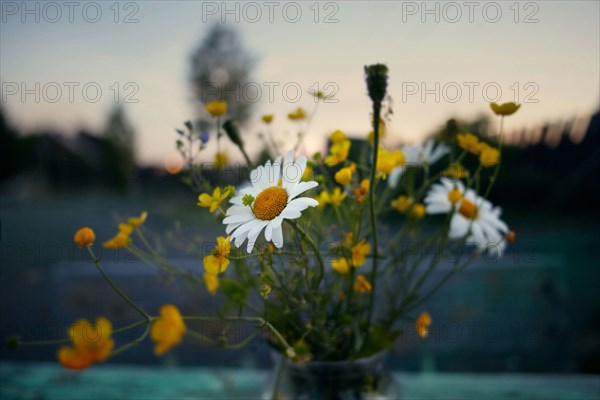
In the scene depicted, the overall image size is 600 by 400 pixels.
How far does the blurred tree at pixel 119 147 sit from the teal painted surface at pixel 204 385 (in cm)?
807

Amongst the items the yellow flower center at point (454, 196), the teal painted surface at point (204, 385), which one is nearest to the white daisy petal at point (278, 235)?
the yellow flower center at point (454, 196)

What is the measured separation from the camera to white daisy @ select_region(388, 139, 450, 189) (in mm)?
508

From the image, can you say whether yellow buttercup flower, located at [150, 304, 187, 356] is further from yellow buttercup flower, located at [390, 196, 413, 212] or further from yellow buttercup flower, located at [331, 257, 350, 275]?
yellow buttercup flower, located at [390, 196, 413, 212]

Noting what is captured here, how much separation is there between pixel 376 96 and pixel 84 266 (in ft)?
8.93

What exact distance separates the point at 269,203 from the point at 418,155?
21 cm

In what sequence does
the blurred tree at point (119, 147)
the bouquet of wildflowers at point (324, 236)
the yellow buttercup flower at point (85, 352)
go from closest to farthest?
the yellow buttercup flower at point (85, 352) < the bouquet of wildflowers at point (324, 236) < the blurred tree at point (119, 147)

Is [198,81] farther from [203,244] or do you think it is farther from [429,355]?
[203,244]

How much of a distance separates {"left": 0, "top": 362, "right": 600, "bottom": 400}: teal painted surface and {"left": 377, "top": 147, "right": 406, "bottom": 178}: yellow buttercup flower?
370 mm

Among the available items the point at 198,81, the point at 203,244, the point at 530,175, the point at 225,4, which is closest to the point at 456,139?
the point at 203,244

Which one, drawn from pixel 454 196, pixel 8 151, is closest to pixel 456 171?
pixel 454 196

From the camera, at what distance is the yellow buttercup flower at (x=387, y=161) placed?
44cm

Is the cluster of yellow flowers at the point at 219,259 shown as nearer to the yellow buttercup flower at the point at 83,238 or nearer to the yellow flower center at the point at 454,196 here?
the yellow buttercup flower at the point at 83,238

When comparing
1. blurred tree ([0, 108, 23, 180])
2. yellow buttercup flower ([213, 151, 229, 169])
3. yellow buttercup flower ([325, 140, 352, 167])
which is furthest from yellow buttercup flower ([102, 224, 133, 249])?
blurred tree ([0, 108, 23, 180])

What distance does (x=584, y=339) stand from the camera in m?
1.99
